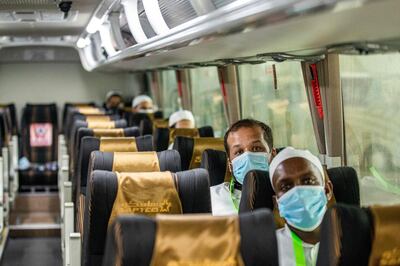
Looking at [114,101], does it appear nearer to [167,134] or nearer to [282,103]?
[167,134]

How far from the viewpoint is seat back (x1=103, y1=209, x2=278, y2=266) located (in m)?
2.53

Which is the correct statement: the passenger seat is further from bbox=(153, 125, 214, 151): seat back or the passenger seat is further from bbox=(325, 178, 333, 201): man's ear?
bbox=(325, 178, 333, 201): man's ear

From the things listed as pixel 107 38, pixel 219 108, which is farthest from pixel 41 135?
pixel 219 108

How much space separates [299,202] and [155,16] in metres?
2.23

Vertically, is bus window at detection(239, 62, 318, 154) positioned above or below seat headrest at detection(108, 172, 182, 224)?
above

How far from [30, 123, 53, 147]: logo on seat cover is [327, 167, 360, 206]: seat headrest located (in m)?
10.7

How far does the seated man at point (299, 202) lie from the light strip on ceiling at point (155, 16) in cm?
172

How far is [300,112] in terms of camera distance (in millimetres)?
6219

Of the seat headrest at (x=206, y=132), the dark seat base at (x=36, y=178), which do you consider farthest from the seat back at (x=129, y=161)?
the dark seat base at (x=36, y=178)

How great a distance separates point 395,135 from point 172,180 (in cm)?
150

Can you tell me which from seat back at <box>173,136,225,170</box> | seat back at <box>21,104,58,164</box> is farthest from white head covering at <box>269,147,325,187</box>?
seat back at <box>21,104,58,164</box>

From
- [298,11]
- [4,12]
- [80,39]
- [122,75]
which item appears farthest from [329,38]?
[122,75]

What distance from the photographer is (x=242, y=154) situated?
4.66 meters

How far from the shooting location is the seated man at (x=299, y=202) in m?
3.47
